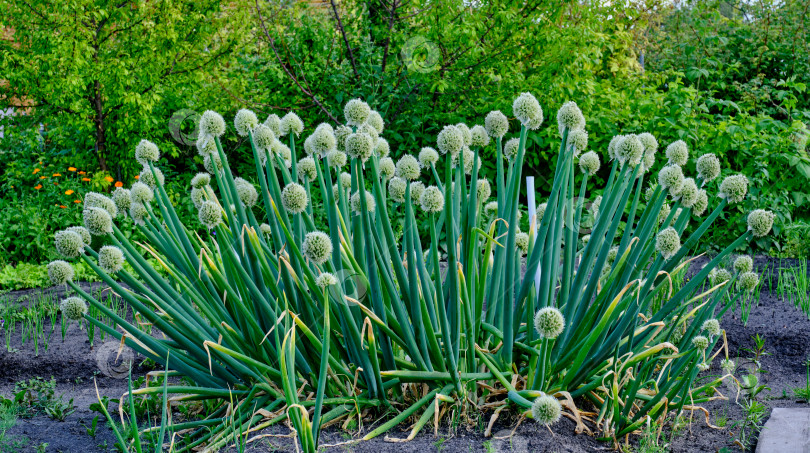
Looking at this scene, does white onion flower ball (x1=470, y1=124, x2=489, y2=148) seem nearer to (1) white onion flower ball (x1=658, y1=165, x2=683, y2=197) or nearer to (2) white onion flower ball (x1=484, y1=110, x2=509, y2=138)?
(2) white onion flower ball (x1=484, y1=110, x2=509, y2=138)

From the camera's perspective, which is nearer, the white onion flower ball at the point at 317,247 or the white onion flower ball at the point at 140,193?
the white onion flower ball at the point at 317,247

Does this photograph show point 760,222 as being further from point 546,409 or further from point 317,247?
point 317,247

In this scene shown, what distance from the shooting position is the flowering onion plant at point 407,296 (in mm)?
1905

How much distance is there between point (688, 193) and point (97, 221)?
5.58 feet

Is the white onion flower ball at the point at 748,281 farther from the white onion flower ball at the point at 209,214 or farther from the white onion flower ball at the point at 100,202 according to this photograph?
the white onion flower ball at the point at 100,202

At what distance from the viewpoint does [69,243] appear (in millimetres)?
1749

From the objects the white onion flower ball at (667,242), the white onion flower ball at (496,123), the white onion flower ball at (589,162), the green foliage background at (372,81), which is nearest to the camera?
the white onion flower ball at (667,242)

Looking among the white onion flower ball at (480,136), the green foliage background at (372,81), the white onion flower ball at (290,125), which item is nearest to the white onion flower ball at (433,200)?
the white onion flower ball at (480,136)

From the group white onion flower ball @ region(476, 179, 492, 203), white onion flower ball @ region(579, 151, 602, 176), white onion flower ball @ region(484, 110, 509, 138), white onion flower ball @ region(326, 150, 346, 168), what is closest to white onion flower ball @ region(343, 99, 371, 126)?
white onion flower ball @ region(326, 150, 346, 168)

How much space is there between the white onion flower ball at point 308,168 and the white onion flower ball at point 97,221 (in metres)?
0.63

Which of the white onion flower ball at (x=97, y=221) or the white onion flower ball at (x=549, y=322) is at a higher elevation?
the white onion flower ball at (x=97, y=221)

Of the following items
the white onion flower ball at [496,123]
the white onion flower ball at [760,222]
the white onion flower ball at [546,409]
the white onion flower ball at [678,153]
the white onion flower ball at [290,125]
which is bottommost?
the white onion flower ball at [546,409]

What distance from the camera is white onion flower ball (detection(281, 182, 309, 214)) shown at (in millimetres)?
1869

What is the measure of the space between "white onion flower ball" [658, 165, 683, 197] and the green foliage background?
11.7ft
